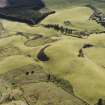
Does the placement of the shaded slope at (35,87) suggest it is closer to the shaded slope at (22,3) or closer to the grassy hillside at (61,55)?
the grassy hillside at (61,55)

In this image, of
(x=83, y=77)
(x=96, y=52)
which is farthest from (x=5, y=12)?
(x=83, y=77)

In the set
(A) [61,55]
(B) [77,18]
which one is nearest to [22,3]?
(B) [77,18]

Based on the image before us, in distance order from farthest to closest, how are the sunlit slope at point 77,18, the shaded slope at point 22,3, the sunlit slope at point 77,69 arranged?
the shaded slope at point 22,3
the sunlit slope at point 77,18
the sunlit slope at point 77,69

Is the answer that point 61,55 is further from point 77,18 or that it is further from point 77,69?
point 77,18

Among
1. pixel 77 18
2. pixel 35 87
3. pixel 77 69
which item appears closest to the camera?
pixel 35 87

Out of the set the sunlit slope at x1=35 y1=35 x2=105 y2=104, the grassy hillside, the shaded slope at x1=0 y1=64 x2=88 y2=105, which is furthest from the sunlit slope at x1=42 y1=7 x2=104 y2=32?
the shaded slope at x1=0 y1=64 x2=88 y2=105

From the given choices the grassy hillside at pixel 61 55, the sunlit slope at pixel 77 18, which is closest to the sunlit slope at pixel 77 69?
the grassy hillside at pixel 61 55

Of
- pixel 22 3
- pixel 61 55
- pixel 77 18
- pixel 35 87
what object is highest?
pixel 61 55

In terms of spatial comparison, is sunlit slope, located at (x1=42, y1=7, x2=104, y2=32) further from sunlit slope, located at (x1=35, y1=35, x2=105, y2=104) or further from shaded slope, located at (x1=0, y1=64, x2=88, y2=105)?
shaded slope, located at (x1=0, y1=64, x2=88, y2=105)

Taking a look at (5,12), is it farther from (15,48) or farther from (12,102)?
(12,102)

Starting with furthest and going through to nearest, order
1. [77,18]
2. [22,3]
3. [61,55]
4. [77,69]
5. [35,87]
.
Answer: [22,3], [77,18], [61,55], [77,69], [35,87]

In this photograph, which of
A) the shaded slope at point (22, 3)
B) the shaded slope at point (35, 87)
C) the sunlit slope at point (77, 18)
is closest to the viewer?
the shaded slope at point (35, 87)

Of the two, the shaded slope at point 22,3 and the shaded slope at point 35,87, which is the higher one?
the shaded slope at point 35,87
